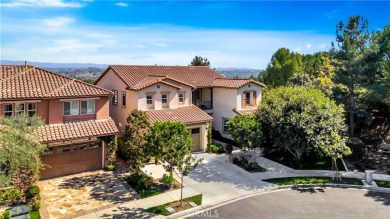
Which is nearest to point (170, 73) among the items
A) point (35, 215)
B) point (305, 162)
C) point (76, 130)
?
point (76, 130)

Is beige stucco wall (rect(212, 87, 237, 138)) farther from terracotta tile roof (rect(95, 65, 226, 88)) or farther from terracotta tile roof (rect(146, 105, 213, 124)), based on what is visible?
terracotta tile roof (rect(146, 105, 213, 124))

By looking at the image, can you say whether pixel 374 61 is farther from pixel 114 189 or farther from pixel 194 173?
pixel 114 189

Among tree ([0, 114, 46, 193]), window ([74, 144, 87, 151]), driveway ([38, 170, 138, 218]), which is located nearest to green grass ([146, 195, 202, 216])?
driveway ([38, 170, 138, 218])

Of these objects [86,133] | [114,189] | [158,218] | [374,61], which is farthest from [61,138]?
[374,61]

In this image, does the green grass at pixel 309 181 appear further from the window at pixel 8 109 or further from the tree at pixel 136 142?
the window at pixel 8 109

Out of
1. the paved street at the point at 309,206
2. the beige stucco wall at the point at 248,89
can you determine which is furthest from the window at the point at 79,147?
the beige stucco wall at the point at 248,89

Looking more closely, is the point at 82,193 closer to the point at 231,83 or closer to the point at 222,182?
the point at 222,182
